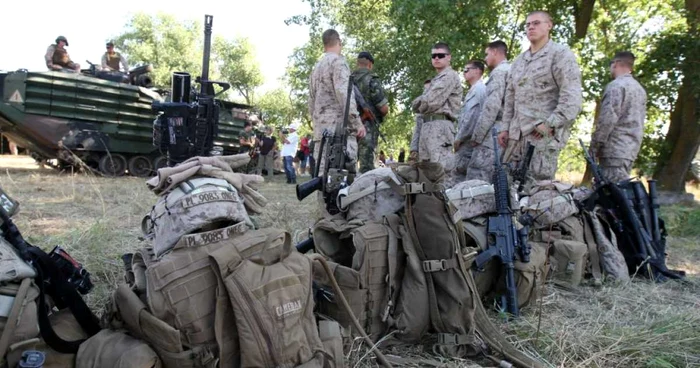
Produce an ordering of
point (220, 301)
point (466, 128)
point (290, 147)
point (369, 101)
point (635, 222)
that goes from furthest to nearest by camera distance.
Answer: point (290, 147) < point (369, 101) < point (466, 128) < point (635, 222) < point (220, 301)

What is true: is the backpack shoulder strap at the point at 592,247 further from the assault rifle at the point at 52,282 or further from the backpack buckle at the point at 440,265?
the assault rifle at the point at 52,282

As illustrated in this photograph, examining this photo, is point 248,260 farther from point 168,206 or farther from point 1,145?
point 1,145

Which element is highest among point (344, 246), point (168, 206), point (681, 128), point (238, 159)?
point (681, 128)

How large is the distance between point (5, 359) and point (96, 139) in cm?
971

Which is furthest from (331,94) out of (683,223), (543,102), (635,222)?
(683,223)

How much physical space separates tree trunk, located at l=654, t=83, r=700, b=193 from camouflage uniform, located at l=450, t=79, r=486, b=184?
Result: 490 centimetres

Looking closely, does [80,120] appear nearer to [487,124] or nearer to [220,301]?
[487,124]

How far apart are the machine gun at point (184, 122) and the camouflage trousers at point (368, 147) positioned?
6.76 ft

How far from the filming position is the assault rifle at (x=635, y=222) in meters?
3.96

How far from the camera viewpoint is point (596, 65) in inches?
370

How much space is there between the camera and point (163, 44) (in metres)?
35.5

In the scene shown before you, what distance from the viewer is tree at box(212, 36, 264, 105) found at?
38.0m

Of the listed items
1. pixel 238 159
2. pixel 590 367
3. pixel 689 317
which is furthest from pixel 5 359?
pixel 689 317

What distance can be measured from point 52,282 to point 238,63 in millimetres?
38288
